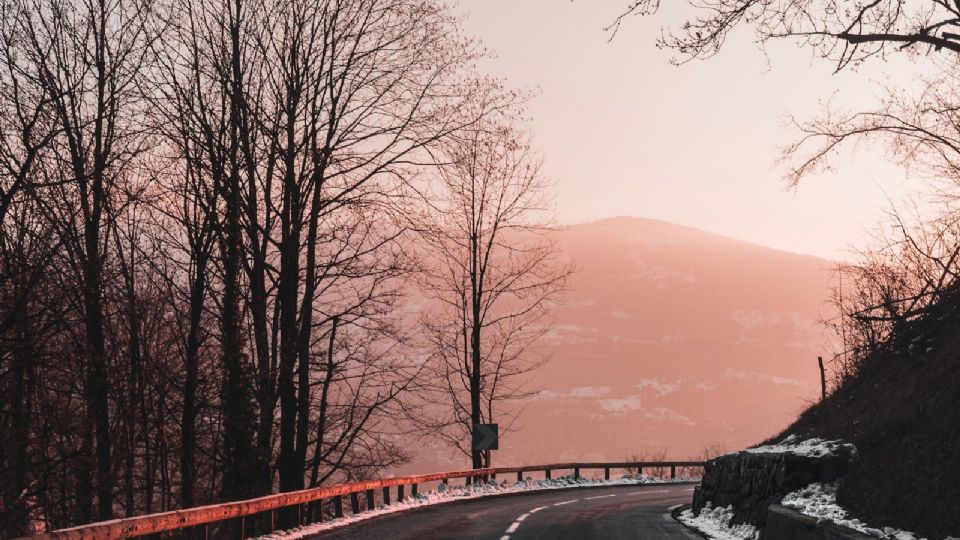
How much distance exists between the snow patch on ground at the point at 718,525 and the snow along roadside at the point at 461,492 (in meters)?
7.27

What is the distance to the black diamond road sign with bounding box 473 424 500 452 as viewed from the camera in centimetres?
3462

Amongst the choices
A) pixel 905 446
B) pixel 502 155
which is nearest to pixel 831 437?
pixel 905 446

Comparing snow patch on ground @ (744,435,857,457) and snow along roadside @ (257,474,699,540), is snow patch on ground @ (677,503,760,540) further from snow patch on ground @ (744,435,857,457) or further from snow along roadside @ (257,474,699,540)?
snow along roadside @ (257,474,699,540)

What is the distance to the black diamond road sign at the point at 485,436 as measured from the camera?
114 feet

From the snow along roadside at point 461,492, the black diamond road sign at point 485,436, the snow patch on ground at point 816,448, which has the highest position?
the snow patch on ground at point 816,448

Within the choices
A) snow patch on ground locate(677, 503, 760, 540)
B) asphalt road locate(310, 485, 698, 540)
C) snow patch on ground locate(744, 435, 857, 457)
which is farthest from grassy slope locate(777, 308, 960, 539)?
asphalt road locate(310, 485, 698, 540)

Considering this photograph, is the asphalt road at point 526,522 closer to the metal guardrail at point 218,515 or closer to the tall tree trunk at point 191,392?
the metal guardrail at point 218,515

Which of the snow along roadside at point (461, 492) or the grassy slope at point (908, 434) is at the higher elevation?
the grassy slope at point (908, 434)

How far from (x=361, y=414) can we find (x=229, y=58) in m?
12.2

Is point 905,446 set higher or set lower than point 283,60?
lower

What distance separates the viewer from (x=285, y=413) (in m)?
Answer: 22.0

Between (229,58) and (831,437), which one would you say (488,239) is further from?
(831,437)

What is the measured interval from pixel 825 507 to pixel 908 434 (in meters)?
1.67

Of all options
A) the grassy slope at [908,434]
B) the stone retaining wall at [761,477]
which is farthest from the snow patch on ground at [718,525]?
the grassy slope at [908,434]
